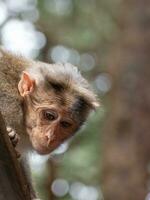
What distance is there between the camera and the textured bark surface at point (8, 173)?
89.0 inches

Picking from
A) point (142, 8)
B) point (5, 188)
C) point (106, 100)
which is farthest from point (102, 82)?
point (5, 188)

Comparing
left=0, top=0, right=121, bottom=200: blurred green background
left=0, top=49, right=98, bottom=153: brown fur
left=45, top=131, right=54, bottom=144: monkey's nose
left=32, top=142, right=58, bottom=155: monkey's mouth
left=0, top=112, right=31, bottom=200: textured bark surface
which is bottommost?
left=0, top=0, right=121, bottom=200: blurred green background

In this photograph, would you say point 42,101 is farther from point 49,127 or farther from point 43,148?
point 43,148

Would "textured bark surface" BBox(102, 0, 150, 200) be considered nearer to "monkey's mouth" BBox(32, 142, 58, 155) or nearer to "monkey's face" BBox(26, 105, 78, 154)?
"monkey's face" BBox(26, 105, 78, 154)

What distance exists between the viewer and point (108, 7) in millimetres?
12898

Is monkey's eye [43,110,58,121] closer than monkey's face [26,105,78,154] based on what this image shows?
No

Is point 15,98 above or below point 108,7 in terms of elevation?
above

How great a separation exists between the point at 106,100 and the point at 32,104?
7.29 meters

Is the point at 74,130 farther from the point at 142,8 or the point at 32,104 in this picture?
the point at 142,8

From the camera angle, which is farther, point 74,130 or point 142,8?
point 142,8

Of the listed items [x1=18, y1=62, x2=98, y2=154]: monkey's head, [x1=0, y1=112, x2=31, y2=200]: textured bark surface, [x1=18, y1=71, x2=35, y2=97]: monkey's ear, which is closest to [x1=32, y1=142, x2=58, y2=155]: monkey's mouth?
[x1=18, y1=62, x2=98, y2=154]: monkey's head

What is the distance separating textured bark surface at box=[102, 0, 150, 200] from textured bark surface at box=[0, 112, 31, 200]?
18.6ft

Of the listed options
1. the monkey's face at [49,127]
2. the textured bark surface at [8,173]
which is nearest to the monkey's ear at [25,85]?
the monkey's face at [49,127]

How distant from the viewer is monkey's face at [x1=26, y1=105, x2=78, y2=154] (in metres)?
4.05
